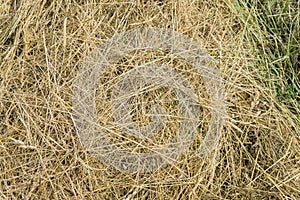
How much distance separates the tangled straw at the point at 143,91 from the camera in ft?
4.95

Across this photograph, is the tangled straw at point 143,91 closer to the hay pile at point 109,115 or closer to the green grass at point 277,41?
the hay pile at point 109,115

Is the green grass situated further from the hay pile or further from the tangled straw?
the tangled straw

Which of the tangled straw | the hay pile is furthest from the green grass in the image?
the tangled straw

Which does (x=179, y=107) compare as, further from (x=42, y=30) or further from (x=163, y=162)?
(x=42, y=30)

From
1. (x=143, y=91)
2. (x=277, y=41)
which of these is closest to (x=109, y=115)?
(x=143, y=91)

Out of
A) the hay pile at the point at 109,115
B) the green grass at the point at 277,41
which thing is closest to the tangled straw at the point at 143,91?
the hay pile at the point at 109,115

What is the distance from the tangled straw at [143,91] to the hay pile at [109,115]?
0.8 inches

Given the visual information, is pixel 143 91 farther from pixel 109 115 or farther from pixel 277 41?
pixel 277 41

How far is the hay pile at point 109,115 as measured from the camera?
4.92 ft

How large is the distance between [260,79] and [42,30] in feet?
2.24

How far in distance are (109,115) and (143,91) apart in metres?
0.12

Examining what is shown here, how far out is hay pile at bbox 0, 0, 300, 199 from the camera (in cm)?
150

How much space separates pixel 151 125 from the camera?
153cm

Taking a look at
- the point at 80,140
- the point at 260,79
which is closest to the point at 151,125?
the point at 80,140
